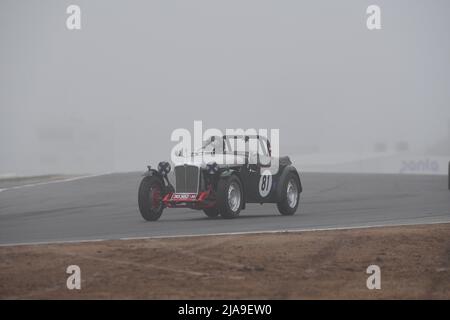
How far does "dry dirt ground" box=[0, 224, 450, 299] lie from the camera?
28.3 ft

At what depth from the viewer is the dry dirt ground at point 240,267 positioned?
8.63 m

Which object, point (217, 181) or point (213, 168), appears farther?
point (217, 181)

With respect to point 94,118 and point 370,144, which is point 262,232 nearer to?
point 370,144

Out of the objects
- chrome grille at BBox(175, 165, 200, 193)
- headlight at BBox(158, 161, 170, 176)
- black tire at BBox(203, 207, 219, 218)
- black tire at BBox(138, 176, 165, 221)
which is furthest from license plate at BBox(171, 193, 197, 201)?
black tire at BBox(203, 207, 219, 218)

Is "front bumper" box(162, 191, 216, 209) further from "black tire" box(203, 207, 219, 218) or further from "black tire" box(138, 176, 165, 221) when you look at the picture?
"black tire" box(203, 207, 219, 218)

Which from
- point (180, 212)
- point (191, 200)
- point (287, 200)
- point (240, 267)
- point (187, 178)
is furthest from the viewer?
point (180, 212)

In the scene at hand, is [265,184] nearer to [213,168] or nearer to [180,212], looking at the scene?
[213,168]

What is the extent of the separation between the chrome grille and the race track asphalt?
57cm

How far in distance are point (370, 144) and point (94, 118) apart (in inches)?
1674

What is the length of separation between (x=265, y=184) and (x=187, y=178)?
163 centimetres

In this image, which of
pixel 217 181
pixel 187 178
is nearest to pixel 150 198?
pixel 187 178

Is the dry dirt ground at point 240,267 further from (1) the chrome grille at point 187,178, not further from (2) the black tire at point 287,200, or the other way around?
(2) the black tire at point 287,200

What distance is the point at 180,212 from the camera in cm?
1814

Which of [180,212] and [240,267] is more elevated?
[240,267]
